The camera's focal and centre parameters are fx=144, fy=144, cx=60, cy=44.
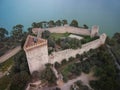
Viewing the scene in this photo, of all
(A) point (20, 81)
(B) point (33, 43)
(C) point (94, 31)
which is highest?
(B) point (33, 43)

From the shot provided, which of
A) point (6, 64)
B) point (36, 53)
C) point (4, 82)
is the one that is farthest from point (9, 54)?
point (36, 53)

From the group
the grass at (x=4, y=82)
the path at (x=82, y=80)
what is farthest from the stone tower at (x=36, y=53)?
the grass at (x=4, y=82)

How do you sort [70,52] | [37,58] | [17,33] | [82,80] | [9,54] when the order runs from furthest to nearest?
[17,33]
[9,54]
[70,52]
[82,80]
[37,58]

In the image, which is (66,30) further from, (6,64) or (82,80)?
(6,64)

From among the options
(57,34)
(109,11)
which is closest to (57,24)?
(57,34)

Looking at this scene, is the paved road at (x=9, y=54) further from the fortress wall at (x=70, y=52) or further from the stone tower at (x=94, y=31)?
the stone tower at (x=94, y=31)

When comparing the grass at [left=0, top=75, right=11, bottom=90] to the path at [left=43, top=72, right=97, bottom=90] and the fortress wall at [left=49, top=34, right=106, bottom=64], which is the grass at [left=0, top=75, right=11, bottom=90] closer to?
the path at [left=43, top=72, right=97, bottom=90]
